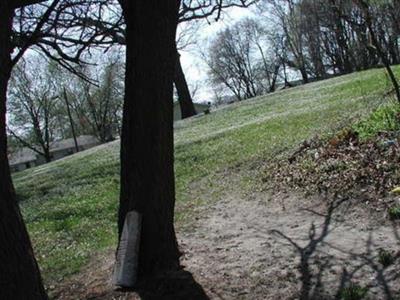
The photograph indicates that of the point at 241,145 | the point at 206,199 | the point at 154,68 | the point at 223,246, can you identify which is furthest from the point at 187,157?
the point at 154,68

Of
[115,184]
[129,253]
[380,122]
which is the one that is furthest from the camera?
[115,184]

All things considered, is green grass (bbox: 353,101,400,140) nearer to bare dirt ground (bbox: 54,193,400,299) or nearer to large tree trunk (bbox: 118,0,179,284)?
bare dirt ground (bbox: 54,193,400,299)

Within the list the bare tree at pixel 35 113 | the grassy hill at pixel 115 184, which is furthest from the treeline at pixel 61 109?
the grassy hill at pixel 115 184

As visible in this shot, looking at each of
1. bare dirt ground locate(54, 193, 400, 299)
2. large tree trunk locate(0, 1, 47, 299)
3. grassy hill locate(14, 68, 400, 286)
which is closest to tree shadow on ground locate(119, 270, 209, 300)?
bare dirt ground locate(54, 193, 400, 299)

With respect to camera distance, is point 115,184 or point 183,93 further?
point 183,93

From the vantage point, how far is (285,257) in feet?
18.7

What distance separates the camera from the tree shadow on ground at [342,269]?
464 centimetres

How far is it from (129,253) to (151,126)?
1.41 meters

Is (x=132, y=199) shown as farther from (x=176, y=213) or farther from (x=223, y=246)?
(x=176, y=213)

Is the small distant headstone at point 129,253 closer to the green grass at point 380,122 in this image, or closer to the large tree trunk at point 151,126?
the large tree trunk at point 151,126

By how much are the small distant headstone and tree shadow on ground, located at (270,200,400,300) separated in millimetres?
1773

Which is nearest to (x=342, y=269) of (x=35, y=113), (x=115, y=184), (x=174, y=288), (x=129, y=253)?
(x=174, y=288)

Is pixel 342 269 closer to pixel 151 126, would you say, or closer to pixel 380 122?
pixel 151 126

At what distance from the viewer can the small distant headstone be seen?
557 cm
